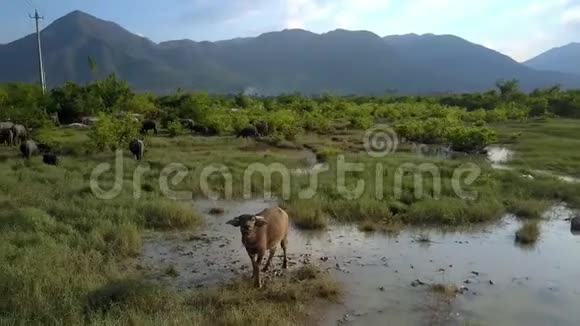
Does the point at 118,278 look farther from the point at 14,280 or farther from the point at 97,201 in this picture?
the point at 97,201

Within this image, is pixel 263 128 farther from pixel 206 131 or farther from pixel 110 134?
pixel 110 134

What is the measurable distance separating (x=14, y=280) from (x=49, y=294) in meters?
0.73

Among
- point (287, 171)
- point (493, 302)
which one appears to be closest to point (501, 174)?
point (287, 171)

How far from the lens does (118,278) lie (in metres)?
8.47


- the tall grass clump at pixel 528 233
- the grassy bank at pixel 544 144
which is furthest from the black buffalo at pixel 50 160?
the grassy bank at pixel 544 144

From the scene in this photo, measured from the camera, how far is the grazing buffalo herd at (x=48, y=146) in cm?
2125

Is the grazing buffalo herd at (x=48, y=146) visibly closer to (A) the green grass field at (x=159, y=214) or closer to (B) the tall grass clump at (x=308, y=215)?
(A) the green grass field at (x=159, y=214)

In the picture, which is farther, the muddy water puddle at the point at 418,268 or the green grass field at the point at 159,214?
the muddy water puddle at the point at 418,268

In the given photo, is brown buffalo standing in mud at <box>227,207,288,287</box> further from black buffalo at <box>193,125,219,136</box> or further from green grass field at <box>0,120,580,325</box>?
black buffalo at <box>193,125,219,136</box>

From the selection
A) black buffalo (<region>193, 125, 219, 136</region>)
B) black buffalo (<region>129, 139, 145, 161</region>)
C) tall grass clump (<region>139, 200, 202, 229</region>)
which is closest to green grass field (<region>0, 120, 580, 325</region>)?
tall grass clump (<region>139, 200, 202, 229</region>)

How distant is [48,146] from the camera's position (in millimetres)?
23219

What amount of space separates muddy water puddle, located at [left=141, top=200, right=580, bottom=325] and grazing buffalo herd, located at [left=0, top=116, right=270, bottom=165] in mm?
9618

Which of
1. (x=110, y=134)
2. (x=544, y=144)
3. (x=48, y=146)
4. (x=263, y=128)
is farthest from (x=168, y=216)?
(x=544, y=144)

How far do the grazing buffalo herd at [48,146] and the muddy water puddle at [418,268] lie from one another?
962 cm
